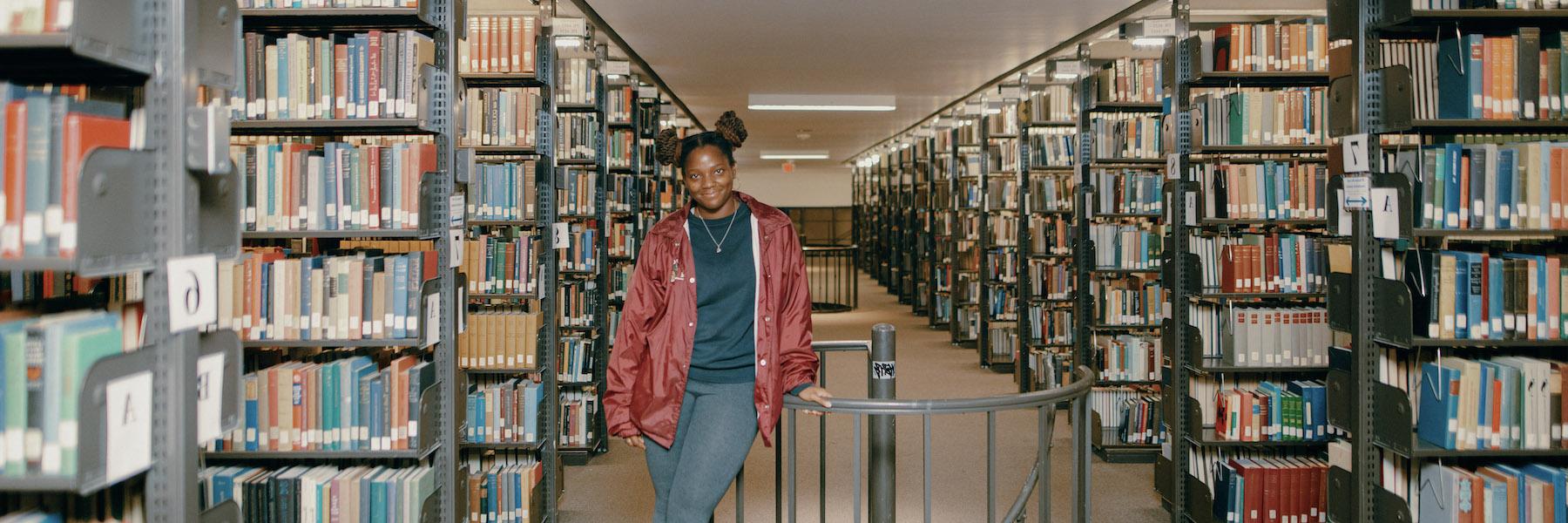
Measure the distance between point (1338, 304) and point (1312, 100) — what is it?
1826 mm

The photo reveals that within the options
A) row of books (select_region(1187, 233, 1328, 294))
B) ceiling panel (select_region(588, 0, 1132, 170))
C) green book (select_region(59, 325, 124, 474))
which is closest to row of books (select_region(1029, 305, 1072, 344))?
ceiling panel (select_region(588, 0, 1132, 170))

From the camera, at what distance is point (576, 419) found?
530 centimetres

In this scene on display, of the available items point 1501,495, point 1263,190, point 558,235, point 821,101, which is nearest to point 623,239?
point 558,235

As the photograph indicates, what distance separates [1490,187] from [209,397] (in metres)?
3.29

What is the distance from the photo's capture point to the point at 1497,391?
2719mm

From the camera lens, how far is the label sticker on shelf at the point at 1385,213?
2.70 meters

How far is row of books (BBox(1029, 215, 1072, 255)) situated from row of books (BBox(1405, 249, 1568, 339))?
3985mm

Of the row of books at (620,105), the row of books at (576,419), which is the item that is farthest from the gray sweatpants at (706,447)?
the row of books at (620,105)

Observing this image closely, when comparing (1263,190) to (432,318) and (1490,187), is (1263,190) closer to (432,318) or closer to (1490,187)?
(1490,187)

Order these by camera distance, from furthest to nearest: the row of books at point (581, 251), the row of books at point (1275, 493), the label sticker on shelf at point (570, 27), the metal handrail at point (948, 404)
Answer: the row of books at point (581, 251)
the label sticker on shelf at point (570, 27)
the row of books at point (1275, 493)
the metal handrail at point (948, 404)

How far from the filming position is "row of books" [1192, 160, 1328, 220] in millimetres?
4332

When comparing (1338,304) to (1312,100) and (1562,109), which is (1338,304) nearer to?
(1562,109)

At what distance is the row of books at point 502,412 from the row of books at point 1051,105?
4229 millimetres

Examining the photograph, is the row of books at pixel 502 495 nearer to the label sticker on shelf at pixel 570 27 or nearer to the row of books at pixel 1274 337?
the label sticker on shelf at pixel 570 27
